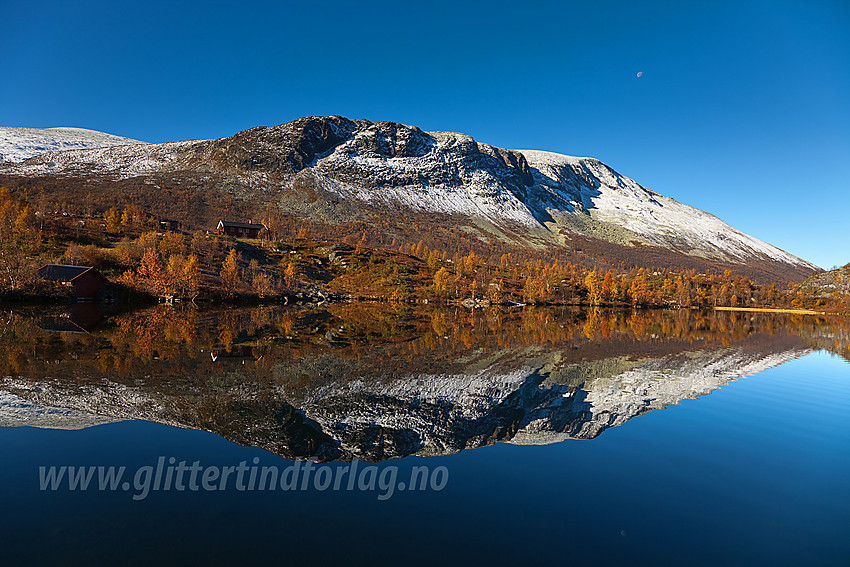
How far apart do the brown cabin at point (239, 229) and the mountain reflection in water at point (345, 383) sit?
337ft

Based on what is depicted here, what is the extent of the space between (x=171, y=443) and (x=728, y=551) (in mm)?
11254

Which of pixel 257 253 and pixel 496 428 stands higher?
pixel 257 253

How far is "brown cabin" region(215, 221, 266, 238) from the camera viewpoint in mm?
128000

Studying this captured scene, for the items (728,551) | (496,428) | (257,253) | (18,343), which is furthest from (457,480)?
(257,253)

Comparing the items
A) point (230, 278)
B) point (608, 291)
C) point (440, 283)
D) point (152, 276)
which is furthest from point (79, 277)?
point (608, 291)

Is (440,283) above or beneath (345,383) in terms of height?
above

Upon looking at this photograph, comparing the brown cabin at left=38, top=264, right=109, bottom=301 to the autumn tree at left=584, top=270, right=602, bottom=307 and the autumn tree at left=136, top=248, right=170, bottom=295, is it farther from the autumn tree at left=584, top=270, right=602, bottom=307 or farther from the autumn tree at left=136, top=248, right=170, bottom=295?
the autumn tree at left=584, top=270, right=602, bottom=307

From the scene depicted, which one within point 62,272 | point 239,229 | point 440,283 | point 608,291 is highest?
point 239,229

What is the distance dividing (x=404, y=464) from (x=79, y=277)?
63.1 m

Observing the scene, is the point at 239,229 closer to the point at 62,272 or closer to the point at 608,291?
the point at 62,272

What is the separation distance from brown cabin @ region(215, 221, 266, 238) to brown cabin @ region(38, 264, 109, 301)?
7311 cm

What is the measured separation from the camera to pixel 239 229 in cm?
13038

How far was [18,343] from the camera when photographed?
22.1 meters

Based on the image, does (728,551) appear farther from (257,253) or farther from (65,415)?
(257,253)
